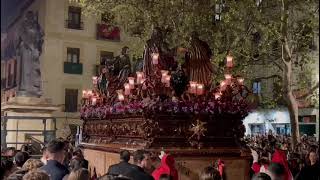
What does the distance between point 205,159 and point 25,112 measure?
11571mm

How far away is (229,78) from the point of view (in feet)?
37.7

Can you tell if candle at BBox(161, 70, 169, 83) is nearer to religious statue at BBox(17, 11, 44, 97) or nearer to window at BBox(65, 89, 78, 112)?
religious statue at BBox(17, 11, 44, 97)

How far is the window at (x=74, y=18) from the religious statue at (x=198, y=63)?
23.2 metres

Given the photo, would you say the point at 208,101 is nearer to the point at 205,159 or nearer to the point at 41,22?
the point at 205,159

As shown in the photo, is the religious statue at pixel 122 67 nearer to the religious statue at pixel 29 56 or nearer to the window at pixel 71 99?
the religious statue at pixel 29 56

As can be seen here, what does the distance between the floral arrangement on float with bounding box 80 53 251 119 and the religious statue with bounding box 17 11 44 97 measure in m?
11.4

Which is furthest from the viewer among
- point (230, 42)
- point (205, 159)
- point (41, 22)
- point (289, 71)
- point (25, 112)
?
point (41, 22)

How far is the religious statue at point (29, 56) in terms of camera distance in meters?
23.2

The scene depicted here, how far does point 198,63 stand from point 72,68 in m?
24.1

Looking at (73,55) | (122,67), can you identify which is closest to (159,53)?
(122,67)

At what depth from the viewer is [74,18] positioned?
34.8 metres

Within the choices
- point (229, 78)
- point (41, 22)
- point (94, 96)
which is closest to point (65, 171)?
point (229, 78)

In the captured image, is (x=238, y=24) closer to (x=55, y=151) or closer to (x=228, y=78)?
(x=228, y=78)

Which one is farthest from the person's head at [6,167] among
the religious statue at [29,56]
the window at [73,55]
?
the window at [73,55]
